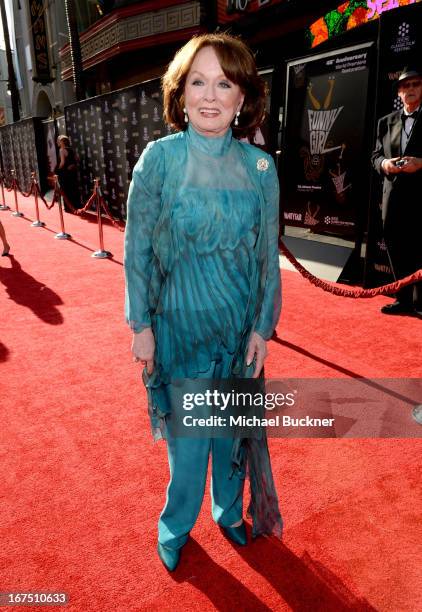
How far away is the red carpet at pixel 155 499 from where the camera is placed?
1.76 metres

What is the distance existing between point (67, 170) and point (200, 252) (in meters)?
11.4

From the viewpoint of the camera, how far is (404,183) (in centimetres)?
417

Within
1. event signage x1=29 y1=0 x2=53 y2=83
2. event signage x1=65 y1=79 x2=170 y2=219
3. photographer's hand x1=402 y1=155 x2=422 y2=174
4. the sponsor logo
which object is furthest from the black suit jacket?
event signage x1=29 y1=0 x2=53 y2=83

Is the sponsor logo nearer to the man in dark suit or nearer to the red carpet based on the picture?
the man in dark suit

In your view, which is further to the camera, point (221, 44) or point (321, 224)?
point (321, 224)

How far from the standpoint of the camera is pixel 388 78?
15.5 ft

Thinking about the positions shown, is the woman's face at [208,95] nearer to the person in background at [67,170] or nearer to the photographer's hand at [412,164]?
the photographer's hand at [412,164]

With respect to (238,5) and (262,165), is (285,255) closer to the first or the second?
(262,165)

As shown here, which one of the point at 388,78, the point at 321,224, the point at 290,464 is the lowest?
the point at 290,464

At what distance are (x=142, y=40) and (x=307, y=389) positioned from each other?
14736 millimetres

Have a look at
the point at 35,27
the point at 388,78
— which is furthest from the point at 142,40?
the point at 388,78

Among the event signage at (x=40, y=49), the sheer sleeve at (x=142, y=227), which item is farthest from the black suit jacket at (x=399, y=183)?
the event signage at (x=40, y=49)

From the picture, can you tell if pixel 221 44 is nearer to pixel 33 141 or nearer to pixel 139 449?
pixel 139 449

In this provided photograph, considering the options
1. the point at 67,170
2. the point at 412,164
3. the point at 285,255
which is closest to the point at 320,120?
the point at 412,164
